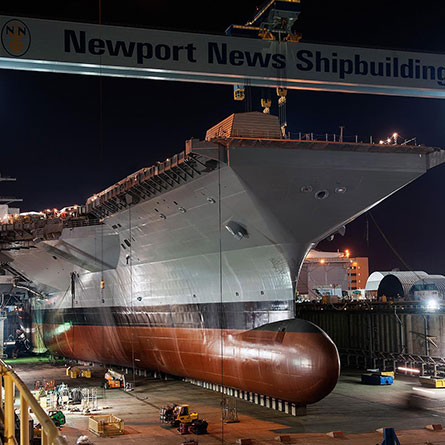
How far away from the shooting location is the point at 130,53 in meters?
8.88

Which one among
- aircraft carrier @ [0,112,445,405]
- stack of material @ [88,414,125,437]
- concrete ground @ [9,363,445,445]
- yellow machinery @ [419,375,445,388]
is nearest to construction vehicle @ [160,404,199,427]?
concrete ground @ [9,363,445,445]

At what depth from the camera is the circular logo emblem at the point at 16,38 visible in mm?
8641

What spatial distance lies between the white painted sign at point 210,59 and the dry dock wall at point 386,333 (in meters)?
15.5

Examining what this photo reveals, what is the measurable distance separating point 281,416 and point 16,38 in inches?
441

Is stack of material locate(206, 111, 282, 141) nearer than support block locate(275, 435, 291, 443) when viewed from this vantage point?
No

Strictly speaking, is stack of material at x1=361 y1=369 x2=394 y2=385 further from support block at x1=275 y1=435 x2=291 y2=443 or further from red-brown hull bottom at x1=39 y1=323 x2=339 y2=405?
support block at x1=275 y1=435 x2=291 y2=443

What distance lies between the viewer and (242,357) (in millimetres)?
16500

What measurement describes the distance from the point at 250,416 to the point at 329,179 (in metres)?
6.65

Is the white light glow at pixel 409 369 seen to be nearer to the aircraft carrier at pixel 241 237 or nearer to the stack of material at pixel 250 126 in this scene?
the aircraft carrier at pixel 241 237

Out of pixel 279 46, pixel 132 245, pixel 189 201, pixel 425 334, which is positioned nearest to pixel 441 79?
pixel 279 46

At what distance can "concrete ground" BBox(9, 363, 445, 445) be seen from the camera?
13203 mm

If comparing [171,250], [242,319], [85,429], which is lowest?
[85,429]

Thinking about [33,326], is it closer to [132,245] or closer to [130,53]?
[132,245]

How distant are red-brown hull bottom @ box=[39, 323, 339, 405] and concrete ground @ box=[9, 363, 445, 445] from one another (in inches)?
26.6
